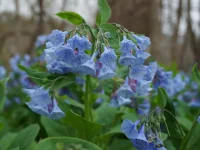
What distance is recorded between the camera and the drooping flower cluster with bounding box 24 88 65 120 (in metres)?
1.20

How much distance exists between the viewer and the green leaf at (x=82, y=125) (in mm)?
1251

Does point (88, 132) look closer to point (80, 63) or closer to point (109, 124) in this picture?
point (80, 63)

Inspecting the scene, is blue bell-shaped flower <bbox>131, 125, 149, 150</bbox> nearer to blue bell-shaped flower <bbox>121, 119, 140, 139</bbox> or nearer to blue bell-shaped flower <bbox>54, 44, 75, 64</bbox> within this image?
blue bell-shaped flower <bbox>121, 119, 140, 139</bbox>

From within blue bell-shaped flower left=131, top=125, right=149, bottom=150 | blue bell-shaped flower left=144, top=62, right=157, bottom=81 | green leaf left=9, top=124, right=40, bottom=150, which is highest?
blue bell-shaped flower left=144, top=62, right=157, bottom=81

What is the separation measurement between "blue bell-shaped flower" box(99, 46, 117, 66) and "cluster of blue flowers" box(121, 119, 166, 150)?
0.66ft

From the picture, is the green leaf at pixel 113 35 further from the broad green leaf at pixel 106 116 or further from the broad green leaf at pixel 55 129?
the broad green leaf at pixel 106 116

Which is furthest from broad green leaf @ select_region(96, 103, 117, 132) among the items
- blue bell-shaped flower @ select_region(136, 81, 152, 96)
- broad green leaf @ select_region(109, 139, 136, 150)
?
blue bell-shaped flower @ select_region(136, 81, 152, 96)

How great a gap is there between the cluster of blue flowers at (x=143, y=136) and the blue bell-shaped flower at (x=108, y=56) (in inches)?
7.9

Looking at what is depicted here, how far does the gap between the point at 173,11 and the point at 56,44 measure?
11.2 m

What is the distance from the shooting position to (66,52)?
44.9 inches

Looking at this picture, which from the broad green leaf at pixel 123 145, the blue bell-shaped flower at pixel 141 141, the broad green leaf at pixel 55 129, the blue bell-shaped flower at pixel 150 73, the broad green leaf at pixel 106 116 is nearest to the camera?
the blue bell-shaped flower at pixel 141 141

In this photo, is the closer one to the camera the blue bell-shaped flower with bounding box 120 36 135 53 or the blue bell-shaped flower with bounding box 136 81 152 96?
the blue bell-shaped flower with bounding box 120 36 135 53

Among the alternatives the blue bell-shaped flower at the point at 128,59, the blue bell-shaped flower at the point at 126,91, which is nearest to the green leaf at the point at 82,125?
the blue bell-shaped flower at the point at 126,91

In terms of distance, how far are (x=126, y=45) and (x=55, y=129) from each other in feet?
2.18
